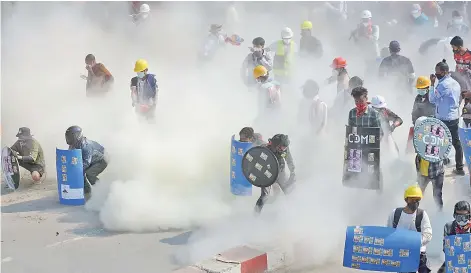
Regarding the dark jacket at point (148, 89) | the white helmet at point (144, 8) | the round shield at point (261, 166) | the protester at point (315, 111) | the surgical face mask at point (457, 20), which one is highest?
the white helmet at point (144, 8)

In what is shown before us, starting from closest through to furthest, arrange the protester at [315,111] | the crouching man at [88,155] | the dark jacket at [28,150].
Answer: the crouching man at [88,155]
the protester at [315,111]
the dark jacket at [28,150]

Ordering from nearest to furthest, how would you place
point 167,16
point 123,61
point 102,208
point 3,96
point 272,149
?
point 272,149 → point 102,208 → point 3,96 → point 123,61 → point 167,16

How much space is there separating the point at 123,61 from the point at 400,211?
13.8 meters

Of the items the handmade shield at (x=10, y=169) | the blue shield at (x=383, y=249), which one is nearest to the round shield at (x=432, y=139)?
the blue shield at (x=383, y=249)

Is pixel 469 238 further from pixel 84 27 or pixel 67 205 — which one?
pixel 84 27

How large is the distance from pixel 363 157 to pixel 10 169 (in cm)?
489

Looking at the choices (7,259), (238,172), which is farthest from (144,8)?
(7,259)

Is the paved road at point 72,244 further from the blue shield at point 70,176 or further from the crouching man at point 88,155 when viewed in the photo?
the crouching man at point 88,155

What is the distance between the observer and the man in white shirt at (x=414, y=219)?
641 cm

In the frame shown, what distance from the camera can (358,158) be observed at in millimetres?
8102

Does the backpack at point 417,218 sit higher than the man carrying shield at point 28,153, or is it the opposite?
the man carrying shield at point 28,153

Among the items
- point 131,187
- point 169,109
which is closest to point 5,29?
point 169,109

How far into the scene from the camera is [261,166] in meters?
7.79

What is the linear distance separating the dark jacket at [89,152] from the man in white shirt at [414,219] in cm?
471
